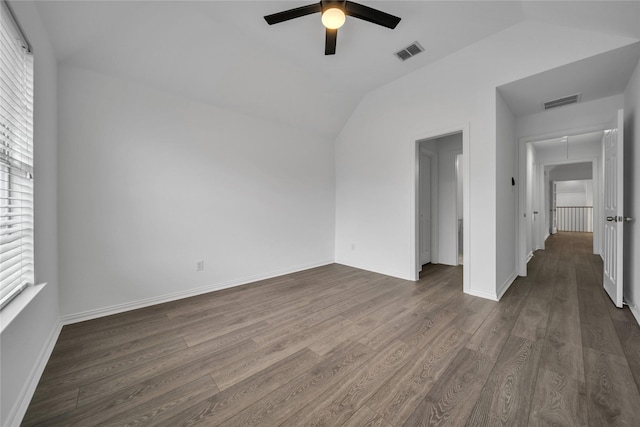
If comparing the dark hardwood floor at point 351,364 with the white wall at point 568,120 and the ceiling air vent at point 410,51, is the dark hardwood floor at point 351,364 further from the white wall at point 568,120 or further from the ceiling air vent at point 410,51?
the ceiling air vent at point 410,51

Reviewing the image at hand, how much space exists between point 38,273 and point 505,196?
183 inches

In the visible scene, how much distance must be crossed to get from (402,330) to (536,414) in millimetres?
952

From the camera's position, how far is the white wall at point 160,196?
230cm

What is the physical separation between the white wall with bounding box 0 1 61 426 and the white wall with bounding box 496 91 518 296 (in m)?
3.93

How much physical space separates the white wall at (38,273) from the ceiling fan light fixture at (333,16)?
1.96m

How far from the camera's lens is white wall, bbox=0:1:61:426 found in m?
1.19

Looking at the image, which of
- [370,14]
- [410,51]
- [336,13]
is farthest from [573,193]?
[336,13]

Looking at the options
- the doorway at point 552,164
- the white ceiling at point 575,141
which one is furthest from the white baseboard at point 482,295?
the white ceiling at point 575,141

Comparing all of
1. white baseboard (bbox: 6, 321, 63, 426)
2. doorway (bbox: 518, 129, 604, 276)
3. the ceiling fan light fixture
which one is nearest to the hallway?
doorway (bbox: 518, 129, 604, 276)

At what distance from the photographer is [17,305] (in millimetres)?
1327

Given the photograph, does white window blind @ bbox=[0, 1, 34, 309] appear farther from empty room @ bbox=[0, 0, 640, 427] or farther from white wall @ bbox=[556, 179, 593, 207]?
white wall @ bbox=[556, 179, 593, 207]

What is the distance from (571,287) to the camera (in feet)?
10.3

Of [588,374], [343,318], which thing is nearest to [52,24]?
[343,318]

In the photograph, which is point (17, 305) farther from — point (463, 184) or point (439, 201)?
point (439, 201)
